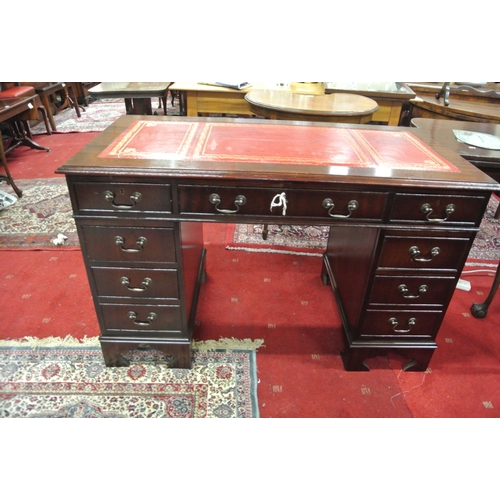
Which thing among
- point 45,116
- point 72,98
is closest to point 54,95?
point 72,98

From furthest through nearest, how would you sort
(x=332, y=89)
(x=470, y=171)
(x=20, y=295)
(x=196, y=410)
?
(x=332, y=89), (x=20, y=295), (x=196, y=410), (x=470, y=171)

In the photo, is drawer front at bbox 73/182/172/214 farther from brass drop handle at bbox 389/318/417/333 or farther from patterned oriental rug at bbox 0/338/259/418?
brass drop handle at bbox 389/318/417/333

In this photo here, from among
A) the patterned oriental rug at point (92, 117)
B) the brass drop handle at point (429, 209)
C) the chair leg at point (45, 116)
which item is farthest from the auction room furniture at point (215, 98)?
the chair leg at point (45, 116)

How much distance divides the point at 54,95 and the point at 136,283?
5.43m

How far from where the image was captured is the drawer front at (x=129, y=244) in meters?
1.40

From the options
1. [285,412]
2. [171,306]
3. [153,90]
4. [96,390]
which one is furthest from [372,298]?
[153,90]

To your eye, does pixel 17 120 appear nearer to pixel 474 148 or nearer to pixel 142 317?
pixel 142 317

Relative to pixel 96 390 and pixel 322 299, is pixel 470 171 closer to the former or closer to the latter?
pixel 322 299

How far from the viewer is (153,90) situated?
11.7 feet

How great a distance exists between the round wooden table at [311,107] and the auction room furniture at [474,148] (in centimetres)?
49

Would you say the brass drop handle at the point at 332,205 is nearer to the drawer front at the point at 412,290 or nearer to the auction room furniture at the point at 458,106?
the drawer front at the point at 412,290

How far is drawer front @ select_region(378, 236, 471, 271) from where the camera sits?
1435 millimetres

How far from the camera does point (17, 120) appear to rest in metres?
4.00

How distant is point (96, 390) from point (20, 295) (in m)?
0.90
